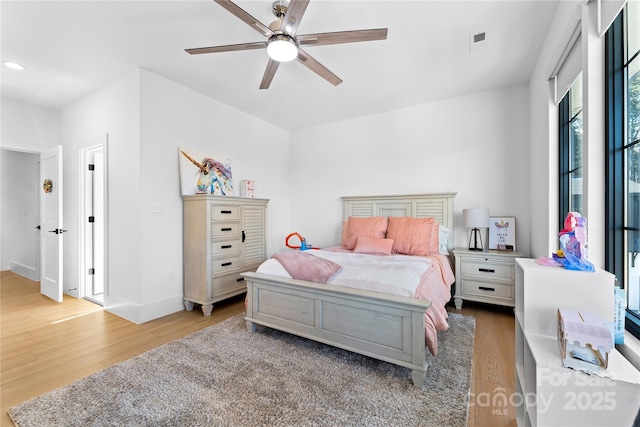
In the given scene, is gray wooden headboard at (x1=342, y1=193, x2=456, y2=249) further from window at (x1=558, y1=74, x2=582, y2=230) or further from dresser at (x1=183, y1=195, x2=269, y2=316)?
dresser at (x1=183, y1=195, x2=269, y2=316)

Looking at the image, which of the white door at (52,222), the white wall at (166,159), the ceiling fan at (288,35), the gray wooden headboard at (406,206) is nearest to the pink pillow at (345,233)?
the gray wooden headboard at (406,206)

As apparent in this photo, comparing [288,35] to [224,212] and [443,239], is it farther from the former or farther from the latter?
[443,239]

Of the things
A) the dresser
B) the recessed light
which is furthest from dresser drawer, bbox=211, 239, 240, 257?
the recessed light

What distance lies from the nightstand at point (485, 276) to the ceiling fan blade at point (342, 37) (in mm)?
2520

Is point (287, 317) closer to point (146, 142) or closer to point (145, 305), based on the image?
point (145, 305)

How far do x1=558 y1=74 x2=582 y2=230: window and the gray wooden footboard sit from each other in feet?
4.95

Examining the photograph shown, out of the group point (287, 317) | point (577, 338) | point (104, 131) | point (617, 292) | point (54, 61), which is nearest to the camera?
point (577, 338)

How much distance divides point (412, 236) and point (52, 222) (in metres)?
4.79

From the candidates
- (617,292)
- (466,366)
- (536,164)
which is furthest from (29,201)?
(536,164)

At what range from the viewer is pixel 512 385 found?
1.76 meters

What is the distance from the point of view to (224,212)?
125 inches

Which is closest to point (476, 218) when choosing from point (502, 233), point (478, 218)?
point (478, 218)

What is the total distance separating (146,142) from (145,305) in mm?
1735

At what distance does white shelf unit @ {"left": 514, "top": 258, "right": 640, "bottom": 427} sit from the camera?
0.86 meters
